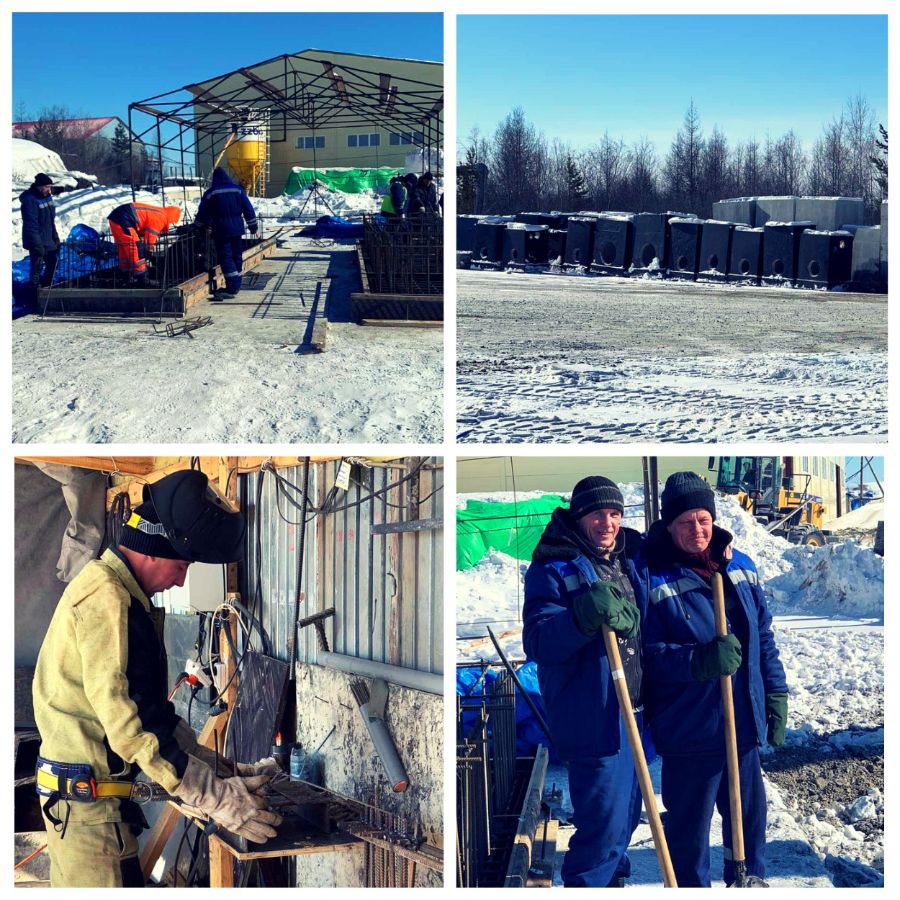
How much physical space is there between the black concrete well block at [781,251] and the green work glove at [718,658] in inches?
516

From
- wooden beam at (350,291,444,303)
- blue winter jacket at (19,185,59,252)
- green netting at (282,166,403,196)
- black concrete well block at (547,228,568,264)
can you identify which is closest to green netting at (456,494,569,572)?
wooden beam at (350,291,444,303)

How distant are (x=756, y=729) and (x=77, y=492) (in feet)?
15.9

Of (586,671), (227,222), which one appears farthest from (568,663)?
(227,222)

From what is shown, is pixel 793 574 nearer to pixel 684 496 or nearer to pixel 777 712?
pixel 777 712

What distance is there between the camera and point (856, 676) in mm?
6016

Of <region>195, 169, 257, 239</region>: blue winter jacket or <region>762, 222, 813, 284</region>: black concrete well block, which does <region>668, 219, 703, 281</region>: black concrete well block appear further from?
<region>195, 169, 257, 239</region>: blue winter jacket

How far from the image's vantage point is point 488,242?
1820cm

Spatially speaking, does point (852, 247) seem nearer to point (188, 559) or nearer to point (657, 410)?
point (657, 410)

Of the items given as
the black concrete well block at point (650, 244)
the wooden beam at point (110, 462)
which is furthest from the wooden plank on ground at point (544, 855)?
the black concrete well block at point (650, 244)

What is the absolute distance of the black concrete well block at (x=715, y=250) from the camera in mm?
16750

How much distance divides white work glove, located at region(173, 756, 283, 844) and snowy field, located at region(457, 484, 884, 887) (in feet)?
4.89

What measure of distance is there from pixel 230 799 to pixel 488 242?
49.2 feet

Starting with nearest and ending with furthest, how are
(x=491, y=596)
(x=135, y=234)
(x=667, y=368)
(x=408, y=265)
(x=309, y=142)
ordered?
(x=491, y=596), (x=667, y=368), (x=408, y=265), (x=135, y=234), (x=309, y=142)
